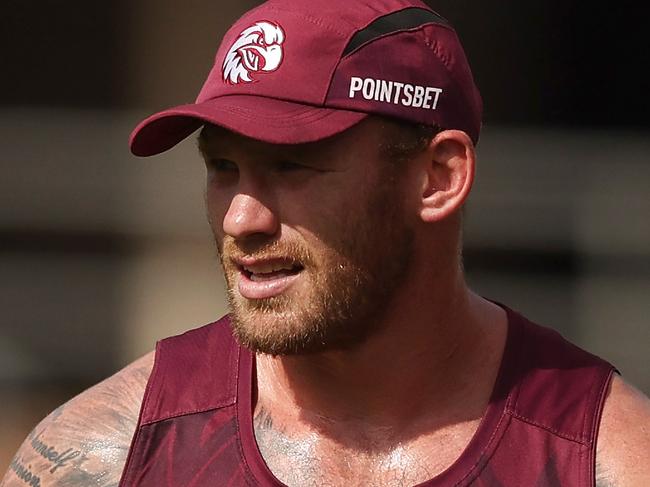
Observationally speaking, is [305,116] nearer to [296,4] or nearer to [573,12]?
[296,4]

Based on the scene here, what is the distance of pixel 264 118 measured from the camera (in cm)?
291

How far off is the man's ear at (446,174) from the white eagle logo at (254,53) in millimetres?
363

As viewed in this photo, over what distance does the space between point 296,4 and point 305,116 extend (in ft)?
0.90

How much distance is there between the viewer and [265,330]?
2.97 metres

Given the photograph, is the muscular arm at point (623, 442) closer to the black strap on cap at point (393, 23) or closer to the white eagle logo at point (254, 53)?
the black strap on cap at point (393, 23)

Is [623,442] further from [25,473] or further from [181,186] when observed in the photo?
[181,186]

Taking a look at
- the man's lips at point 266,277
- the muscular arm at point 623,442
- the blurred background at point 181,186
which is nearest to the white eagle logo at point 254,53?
the man's lips at point 266,277

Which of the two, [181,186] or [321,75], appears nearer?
[321,75]

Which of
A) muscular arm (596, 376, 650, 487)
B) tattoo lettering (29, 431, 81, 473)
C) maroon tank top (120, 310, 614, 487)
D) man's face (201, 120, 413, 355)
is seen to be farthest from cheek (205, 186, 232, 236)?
muscular arm (596, 376, 650, 487)

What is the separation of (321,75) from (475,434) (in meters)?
0.76

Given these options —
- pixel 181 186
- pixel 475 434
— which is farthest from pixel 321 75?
pixel 181 186

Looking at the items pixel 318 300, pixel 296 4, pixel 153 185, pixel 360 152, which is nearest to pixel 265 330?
pixel 318 300

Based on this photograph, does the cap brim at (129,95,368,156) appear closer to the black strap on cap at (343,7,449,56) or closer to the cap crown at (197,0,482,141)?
the cap crown at (197,0,482,141)

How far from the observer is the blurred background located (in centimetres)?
583
